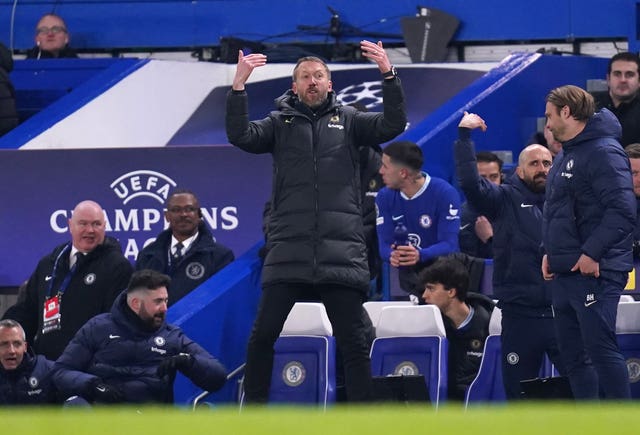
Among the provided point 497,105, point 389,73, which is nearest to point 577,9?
Result: point 497,105

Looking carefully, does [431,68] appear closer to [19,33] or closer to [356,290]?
[19,33]

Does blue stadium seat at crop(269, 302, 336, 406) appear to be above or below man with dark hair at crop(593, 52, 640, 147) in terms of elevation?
below

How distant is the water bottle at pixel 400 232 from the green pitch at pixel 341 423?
6189 millimetres

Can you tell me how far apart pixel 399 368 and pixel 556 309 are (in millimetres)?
1657

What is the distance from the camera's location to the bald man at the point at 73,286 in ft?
28.7

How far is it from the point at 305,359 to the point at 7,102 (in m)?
5.37

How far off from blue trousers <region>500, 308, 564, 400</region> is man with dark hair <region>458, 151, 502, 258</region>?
178 cm

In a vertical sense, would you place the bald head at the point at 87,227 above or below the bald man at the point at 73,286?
above

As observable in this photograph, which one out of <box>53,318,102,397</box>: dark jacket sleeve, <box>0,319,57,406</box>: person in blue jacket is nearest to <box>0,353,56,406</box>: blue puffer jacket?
<box>0,319,57,406</box>: person in blue jacket

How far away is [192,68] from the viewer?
1310 centimetres

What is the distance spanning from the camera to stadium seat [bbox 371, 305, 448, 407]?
796 centimetres

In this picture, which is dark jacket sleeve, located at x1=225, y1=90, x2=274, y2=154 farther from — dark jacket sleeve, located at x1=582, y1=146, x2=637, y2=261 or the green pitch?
the green pitch

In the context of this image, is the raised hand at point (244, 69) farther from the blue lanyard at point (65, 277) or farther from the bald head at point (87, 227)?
the blue lanyard at point (65, 277)

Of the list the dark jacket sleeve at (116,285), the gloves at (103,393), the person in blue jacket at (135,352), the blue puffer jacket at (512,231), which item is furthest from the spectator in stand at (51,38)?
the blue puffer jacket at (512,231)
